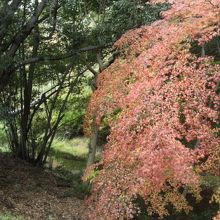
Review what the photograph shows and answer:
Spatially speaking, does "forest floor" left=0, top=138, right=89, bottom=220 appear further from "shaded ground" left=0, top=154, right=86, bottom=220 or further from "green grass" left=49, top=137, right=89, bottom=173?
"green grass" left=49, top=137, right=89, bottom=173

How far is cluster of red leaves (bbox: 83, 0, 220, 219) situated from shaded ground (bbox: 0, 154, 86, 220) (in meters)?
2.51

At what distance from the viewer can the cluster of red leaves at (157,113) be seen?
7109mm

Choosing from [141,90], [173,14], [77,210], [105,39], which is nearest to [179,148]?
[141,90]

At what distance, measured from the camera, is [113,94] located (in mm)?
9547

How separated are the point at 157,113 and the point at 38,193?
5961mm

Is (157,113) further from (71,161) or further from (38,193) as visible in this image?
(71,161)

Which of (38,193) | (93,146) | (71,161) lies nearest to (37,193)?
(38,193)

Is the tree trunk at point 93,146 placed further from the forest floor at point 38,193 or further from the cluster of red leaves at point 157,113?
the cluster of red leaves at point 157,113

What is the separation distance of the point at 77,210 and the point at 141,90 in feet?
16.8

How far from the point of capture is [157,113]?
7.61m

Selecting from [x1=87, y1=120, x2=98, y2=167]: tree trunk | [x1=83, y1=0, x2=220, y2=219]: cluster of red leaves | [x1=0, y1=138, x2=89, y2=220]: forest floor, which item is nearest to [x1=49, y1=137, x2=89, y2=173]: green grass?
[x1=0, y1=138, x2=89, y2=220]: forest floor

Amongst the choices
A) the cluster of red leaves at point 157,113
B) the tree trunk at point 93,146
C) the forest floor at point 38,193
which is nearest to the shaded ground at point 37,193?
the forest floor at point 38,193

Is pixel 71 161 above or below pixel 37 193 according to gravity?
below

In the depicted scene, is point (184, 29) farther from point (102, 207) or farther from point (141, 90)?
point (102, 207)
